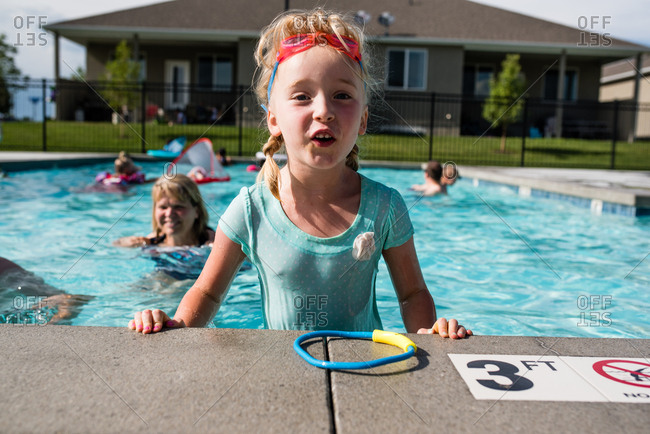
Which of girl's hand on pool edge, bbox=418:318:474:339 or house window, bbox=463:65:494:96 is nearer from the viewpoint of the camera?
girl's hand on pool edge, bbox=418:318:474:339

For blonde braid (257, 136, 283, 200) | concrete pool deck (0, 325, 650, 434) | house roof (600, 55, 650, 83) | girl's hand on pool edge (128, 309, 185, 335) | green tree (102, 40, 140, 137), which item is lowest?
concrete pool deck (0, 325, 650, 434)

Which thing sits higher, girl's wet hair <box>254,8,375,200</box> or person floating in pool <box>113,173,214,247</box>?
girl's wet hair <box>254,8,375,200</box>

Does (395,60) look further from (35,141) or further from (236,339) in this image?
(236,339)

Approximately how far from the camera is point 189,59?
24.9 metres

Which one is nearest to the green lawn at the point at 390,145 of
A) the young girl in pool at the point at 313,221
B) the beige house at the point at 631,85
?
the beige house at the point at 631,85

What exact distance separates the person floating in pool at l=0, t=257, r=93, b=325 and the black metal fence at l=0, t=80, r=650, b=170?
10.4 meters

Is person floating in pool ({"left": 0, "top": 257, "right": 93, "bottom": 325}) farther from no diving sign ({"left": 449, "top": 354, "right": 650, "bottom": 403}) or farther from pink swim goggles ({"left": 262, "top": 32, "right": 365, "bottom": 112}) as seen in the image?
no diving sign ({"left": 449, "top": 354, "right": 650, "bottom": 403})

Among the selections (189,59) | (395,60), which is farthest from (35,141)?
(395,60)

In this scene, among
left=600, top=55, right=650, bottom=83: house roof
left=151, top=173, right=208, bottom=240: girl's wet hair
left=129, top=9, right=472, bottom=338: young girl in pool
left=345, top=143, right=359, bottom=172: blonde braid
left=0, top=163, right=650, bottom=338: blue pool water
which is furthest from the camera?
left=600, top=55, right=650, bottom=83: house roof

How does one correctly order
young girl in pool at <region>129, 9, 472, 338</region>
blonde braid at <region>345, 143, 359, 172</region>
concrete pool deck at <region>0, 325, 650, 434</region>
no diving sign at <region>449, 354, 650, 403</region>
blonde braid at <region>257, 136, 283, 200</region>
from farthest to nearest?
blonde braid at <region>345, 143, 359, 172</region>
blonde braid at <region>257, 136, 283, 200</region>
young girl in pool at <region>129, 9, 472, 338</region>
no diving sign at <region>449, 354, 650, 403</region>
concrete pool deck at <region>0, 325, 650, 434</region>

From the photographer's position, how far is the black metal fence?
17.3 m

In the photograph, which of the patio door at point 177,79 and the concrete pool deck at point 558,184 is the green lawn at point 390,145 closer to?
the concrete pool deck at point 558,184

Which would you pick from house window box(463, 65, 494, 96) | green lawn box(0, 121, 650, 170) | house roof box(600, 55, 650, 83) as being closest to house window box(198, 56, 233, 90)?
green lawn box(0, 121, 650, 170)

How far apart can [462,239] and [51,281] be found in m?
4.80
